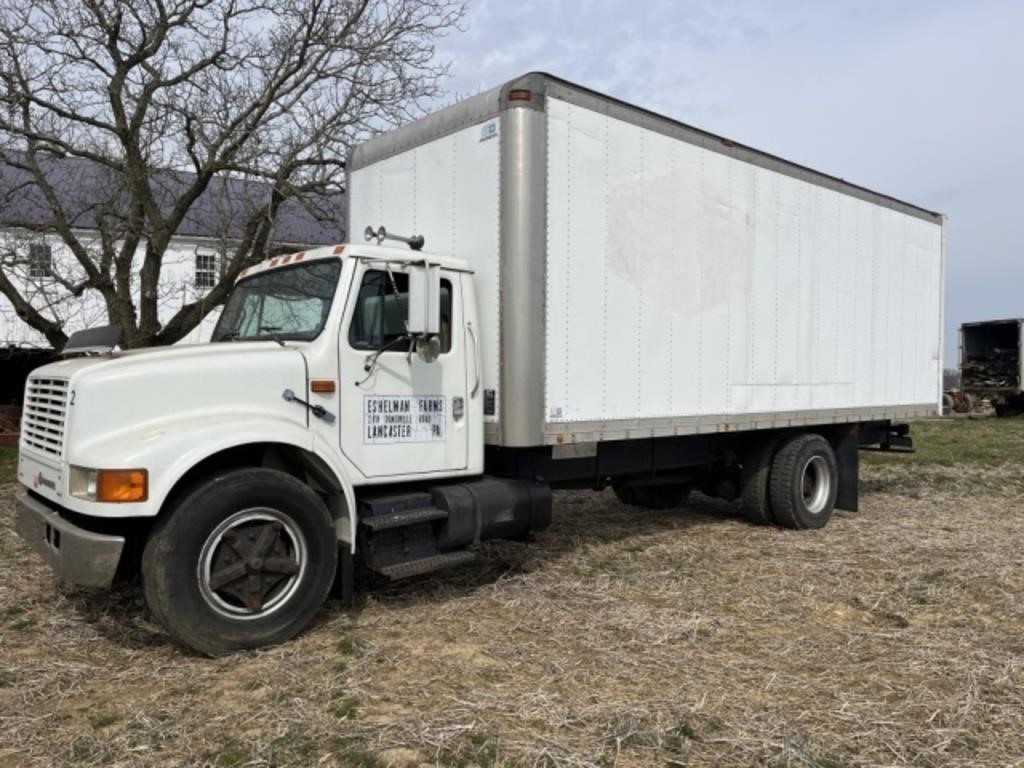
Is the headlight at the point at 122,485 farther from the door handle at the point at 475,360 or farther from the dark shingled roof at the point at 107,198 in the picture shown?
the dark shingled roof at the point at 107,198

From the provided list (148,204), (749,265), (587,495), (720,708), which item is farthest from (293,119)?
(720,708)

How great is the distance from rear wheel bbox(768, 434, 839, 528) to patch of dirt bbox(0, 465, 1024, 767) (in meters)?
1.16

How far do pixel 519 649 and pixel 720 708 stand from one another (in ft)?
4.17

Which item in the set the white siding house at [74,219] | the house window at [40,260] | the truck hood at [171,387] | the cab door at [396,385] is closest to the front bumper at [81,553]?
the truck hood at [171,387]

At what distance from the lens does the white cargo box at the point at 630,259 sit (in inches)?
227

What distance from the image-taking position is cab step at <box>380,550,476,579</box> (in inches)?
204

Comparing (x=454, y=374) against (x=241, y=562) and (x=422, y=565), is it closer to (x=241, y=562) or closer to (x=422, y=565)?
(x=422, y=565)

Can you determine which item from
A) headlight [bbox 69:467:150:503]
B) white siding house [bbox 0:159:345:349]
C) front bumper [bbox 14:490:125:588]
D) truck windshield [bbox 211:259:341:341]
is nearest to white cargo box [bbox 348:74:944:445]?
truck windshield [bbox 211:259:341:341]

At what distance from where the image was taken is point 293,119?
1320cm

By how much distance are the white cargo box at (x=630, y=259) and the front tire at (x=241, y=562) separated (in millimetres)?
1568

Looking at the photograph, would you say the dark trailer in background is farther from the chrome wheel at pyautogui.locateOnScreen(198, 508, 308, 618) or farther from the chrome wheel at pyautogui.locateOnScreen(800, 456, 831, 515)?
the chrome wheel at pyautogui.locateOnScreen(198, 508, 308, 618)

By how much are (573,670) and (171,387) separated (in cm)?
272

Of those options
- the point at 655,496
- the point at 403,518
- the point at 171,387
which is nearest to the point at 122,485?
the point at 171,387

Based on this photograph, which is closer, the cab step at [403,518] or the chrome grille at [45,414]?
the chrome grille at [45,414]
